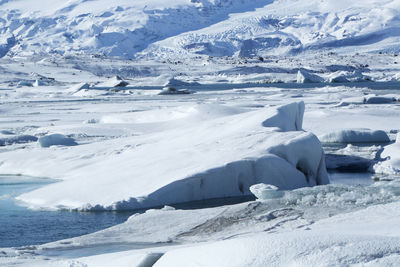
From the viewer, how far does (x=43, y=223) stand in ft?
28.4

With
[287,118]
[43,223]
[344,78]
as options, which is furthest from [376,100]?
[344,78]

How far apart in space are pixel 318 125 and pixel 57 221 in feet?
39.6

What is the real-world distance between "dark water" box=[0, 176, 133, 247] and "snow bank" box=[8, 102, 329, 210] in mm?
289

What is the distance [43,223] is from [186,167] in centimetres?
265

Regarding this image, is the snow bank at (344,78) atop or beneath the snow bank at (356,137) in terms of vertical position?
beneath

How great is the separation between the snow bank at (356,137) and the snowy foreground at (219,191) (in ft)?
0.09

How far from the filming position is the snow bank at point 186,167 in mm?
9641

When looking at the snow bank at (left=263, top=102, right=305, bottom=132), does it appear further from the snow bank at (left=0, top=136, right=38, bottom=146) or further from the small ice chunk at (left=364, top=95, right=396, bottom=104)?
the small ice chunk at (left=364, top=95, right=396, bottom=104)

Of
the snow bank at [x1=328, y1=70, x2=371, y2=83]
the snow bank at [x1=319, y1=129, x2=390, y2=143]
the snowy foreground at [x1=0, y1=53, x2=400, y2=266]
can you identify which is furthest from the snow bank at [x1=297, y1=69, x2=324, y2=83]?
the snow bank at [x1=319, y1=129, x2=390, y2=143]

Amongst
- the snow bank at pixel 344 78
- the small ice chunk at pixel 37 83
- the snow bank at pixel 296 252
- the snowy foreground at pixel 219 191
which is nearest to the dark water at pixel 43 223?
the snowy foreground at pixel 219 191

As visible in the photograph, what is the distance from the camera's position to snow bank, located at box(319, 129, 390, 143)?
1647 centimetres

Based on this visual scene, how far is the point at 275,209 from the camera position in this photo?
7617mm

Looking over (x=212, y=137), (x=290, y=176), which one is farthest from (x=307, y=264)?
(x=212, y=137)

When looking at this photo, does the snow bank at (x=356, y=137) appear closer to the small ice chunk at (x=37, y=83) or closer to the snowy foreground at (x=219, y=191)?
the snowy foreground at (x=219, y=191)
